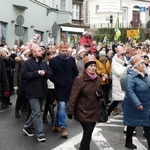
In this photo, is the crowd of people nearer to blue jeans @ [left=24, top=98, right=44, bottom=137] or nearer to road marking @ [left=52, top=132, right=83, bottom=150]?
blue jeans @ [left=24, top=98, right=44, bottom=137]

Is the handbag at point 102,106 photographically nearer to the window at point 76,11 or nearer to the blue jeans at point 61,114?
the blue jeans at point 61,114

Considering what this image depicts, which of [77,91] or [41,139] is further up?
[77,91]

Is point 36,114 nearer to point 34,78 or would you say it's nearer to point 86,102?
point 34,78

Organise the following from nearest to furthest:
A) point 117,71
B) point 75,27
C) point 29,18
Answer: point 117,71, point 29,18, point 75,27

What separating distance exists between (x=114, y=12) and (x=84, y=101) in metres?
63.6

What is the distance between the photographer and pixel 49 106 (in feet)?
34.9

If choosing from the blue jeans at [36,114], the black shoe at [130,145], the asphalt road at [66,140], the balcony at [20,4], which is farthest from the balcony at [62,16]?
the black shoe at [130,145]

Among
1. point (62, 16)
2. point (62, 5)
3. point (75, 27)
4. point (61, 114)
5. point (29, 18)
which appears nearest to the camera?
point (61, 114)

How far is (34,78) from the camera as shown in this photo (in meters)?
8.74

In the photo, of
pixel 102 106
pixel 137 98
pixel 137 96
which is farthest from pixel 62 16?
pixel 102 106

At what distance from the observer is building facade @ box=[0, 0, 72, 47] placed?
2662cm

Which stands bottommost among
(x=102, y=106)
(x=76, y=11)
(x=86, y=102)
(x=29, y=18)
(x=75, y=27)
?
(x=102, y=106)

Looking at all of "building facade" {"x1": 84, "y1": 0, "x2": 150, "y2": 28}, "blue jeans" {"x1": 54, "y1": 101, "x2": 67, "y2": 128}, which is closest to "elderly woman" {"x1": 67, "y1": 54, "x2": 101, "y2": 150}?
"blue jeans" {"x1": 54, "y1": 101, "x2": 67, "y2": 128}

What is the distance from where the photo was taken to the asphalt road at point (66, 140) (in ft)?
27.6
